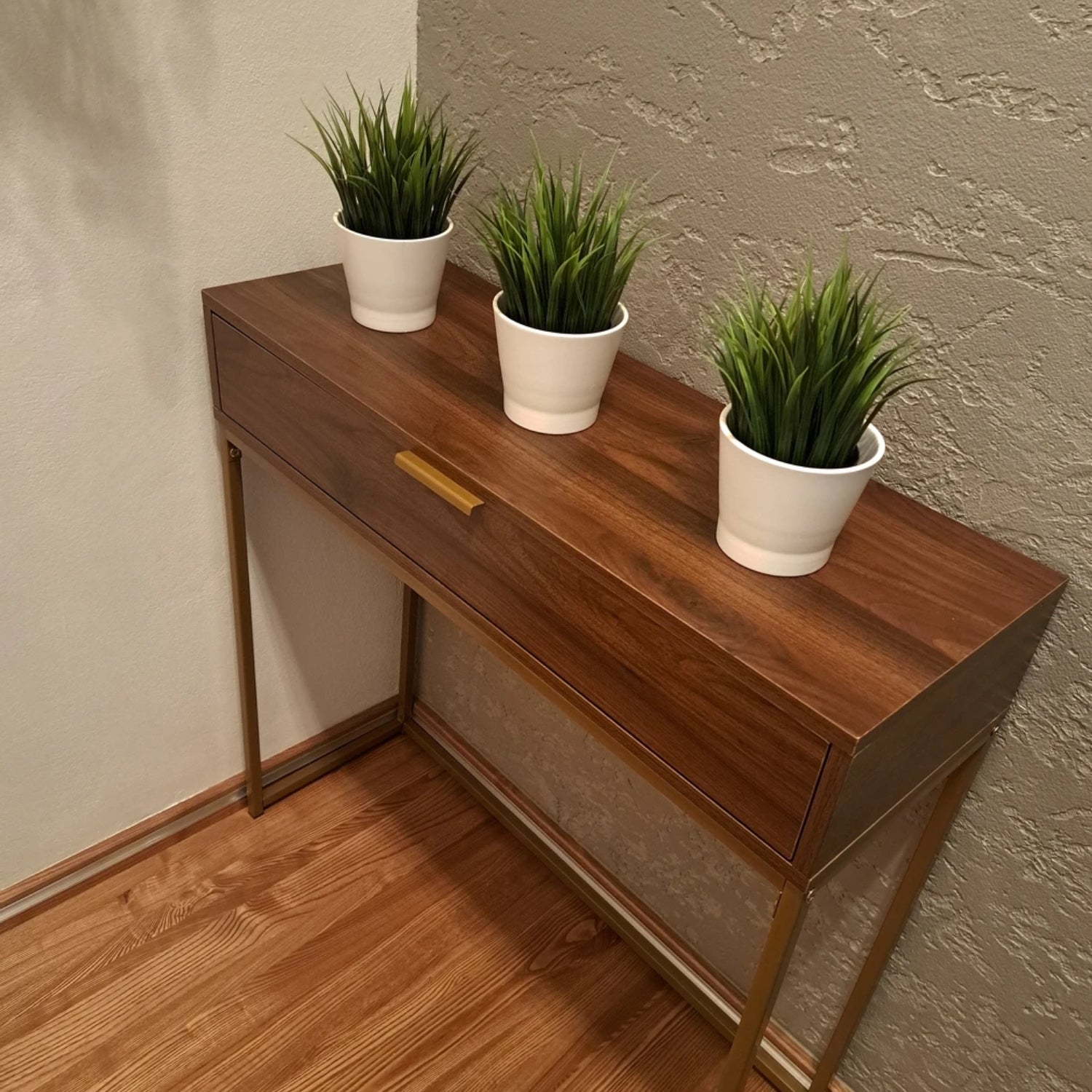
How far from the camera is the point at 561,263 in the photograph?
2.83ft

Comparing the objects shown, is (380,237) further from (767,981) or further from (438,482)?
(767,981)

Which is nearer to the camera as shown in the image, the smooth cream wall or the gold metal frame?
the gold metal frame

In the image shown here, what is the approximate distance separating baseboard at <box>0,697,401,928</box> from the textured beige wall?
707 millimetres

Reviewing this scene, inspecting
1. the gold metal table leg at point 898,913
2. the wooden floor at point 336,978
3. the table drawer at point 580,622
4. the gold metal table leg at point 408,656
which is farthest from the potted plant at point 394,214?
the wooden floor at point 336,978

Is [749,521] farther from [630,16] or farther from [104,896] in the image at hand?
[104,896]

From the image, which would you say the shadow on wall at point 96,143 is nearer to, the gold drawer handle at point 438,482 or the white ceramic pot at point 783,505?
the gold drawer handle at point 438,482

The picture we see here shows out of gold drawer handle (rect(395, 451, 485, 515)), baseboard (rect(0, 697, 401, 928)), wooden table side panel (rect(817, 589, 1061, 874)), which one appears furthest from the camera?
baseboard (rect(0, 697, 401, 928))

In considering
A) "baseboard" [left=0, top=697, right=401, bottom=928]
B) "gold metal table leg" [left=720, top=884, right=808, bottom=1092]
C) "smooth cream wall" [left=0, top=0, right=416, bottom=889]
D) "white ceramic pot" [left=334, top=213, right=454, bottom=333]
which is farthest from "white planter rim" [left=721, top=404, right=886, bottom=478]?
"baseboard" [left=0, top=697, right=401, bottom=928]

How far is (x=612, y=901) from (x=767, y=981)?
2.24 feet

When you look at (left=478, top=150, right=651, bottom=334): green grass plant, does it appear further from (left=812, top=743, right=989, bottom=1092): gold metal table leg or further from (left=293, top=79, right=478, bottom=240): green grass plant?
(left=812, top=743, right=989, bottom=1092): gold metal table leg

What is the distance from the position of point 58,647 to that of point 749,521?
0.92 m

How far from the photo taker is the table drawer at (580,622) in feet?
2.30

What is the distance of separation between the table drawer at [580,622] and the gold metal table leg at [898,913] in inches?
12.4

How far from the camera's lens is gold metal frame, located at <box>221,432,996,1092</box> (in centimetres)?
77
